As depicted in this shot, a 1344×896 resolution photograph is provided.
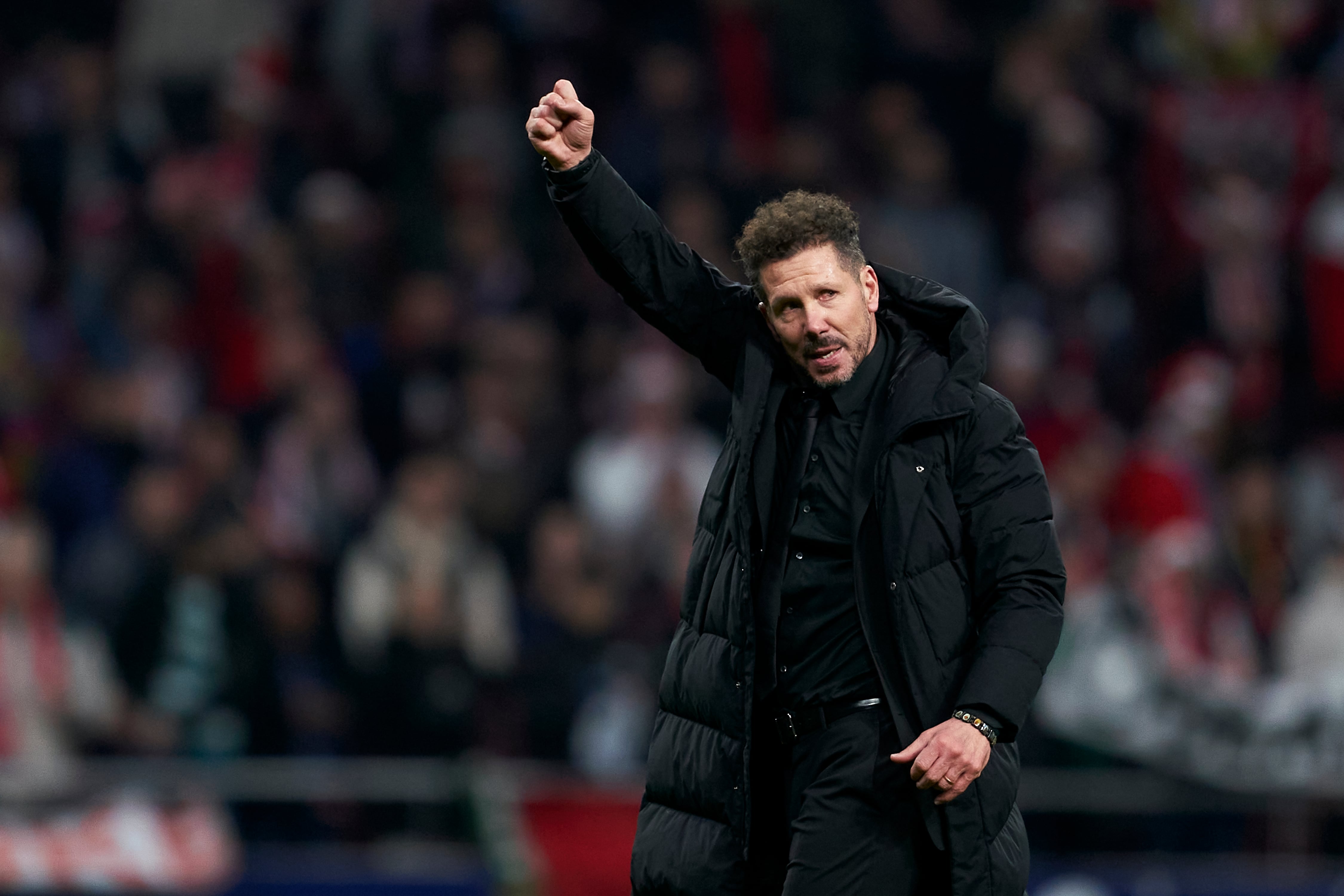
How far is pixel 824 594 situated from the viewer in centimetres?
392

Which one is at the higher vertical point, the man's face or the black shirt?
the man's face

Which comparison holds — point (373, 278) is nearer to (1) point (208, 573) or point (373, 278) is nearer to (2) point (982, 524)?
(1) point (208, 573)

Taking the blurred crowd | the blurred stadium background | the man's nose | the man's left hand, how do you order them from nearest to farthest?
the man's left hand, the man's nose, the blurred stadium background, the blurred crowd

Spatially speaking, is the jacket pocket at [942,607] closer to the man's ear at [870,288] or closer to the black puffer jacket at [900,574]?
the black puffer jacket at [900,574]

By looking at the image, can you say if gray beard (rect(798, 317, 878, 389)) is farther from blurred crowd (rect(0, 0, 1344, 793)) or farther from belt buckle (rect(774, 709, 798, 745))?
blurred crowd (rect(0, 0, 1344, 793))

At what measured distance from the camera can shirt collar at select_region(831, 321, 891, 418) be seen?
13.2 ft

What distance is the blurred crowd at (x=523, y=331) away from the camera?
8398mm

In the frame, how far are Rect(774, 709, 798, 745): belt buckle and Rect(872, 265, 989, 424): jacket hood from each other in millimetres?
666

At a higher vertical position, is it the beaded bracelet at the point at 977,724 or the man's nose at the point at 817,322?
the man's nose at the point at 817,322

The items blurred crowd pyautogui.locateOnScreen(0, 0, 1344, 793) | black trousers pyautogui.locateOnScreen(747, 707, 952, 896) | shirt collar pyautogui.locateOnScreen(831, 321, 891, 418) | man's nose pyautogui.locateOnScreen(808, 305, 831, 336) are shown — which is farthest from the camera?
blurred crowd pyautogui.locateOnScreen(0, 0, 1344, 793)

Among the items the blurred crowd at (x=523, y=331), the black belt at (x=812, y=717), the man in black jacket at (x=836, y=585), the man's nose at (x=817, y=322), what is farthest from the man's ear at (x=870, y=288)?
the blurred crowd at (x=523, y=331)

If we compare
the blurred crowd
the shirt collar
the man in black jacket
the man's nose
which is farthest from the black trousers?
the blurred crowd

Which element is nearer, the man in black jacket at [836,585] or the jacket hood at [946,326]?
the man in black jacket at [836,585]

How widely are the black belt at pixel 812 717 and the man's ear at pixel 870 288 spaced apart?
0.80m
